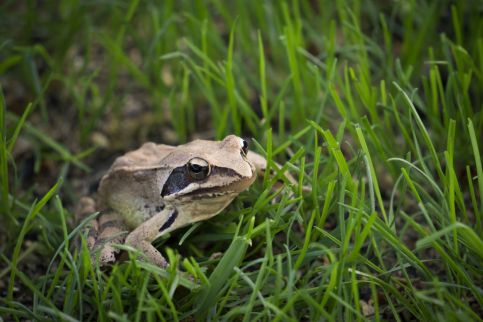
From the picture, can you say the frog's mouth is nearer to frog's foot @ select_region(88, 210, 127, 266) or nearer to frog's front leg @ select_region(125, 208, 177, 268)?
frog's front leg @ select_region(125, 208, 177, 268)

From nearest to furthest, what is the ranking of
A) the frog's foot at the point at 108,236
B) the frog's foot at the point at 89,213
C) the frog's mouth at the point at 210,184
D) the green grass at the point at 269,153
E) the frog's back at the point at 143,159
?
the green grass at the point at 269,153, the frog's mouth at the point at 210,184, the frog's foot at the point at 108,236, the frog's foot at the point at 89,213, the frog's back at the point at 143,159

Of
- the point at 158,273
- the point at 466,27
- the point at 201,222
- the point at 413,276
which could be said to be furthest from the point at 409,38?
the point at 158,273

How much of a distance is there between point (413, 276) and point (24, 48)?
11.0ft

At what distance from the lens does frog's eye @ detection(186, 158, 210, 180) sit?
10.8ft

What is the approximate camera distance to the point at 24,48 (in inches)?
177

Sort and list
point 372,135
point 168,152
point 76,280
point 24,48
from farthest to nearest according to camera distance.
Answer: point 24,48
point 168,152
point 372,135
point 76,280

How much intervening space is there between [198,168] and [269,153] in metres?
0.42

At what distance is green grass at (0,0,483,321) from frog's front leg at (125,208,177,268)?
13cm

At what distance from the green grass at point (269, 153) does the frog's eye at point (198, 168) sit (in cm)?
35

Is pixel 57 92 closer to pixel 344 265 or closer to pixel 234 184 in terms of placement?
pixel 234 184

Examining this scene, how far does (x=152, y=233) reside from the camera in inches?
137

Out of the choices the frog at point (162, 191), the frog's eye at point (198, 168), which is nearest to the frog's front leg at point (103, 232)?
the frog at point (162, 191)

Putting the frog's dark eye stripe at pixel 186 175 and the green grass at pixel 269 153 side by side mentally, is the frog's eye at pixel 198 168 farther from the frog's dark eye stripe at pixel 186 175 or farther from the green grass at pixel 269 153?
the green grass at pixel 269 153

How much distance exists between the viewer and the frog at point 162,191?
10.8 ft
